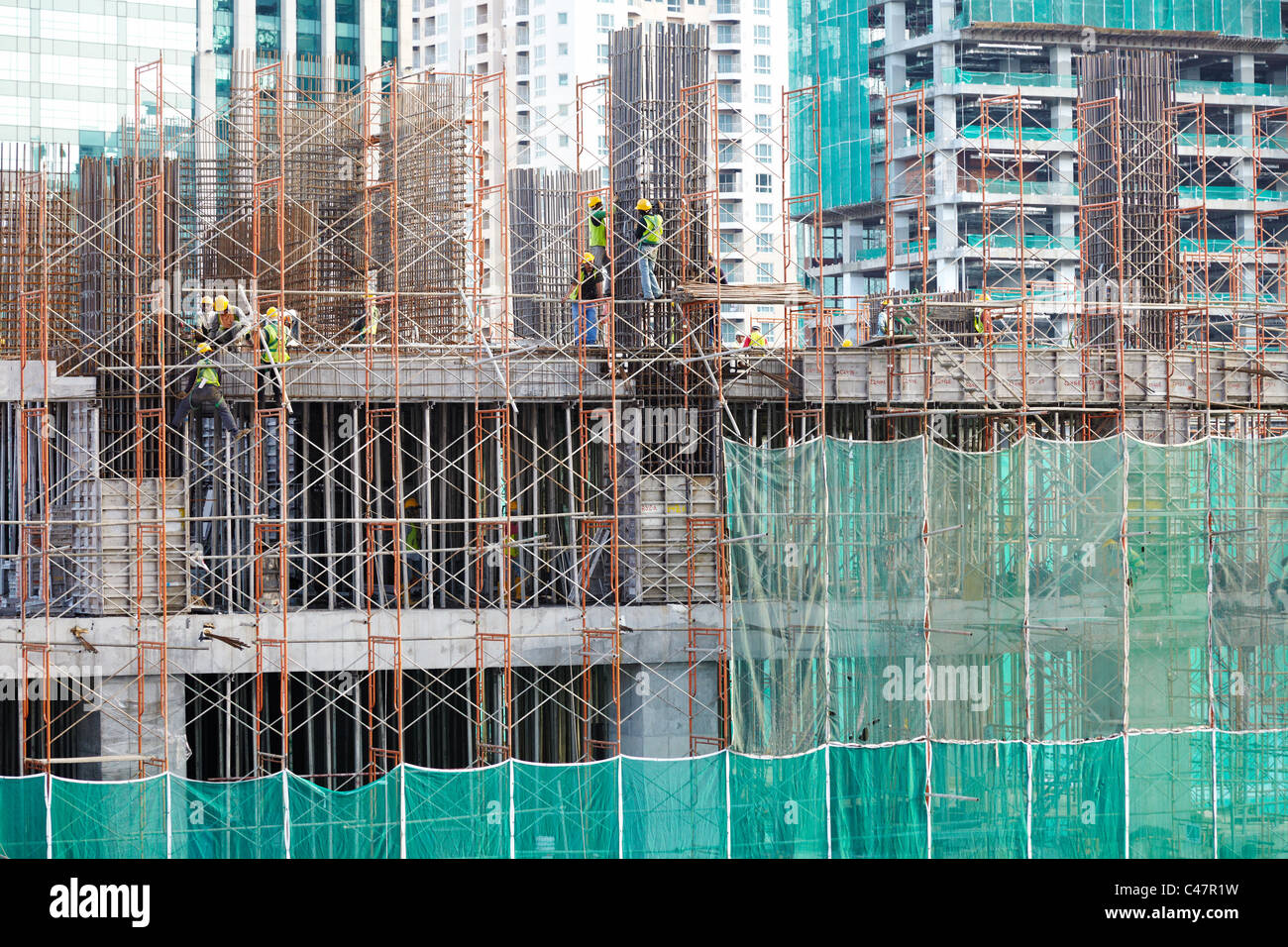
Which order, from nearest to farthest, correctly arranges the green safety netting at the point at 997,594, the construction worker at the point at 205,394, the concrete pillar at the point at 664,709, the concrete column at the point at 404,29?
the green safety netting at the point at 997,594
the construction worker at the point at 205,394
the concrete pillar at the point at 664,709
the concrete column at the point at 404,29

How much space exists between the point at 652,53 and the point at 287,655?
11.2 meters

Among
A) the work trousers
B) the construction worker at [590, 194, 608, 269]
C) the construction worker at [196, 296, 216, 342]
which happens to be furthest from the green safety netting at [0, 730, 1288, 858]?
the construction worker at [590, 194, 608, 269]

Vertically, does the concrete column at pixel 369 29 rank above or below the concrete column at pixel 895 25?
above

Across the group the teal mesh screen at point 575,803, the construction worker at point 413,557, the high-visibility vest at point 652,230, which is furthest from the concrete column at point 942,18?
the teal mesh screen at point 575,803

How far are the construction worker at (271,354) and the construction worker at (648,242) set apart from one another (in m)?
5.40

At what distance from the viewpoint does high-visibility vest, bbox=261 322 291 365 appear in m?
25.7

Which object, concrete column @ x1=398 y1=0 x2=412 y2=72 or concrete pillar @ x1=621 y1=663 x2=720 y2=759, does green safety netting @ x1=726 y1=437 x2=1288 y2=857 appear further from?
concrete column @ x1=398 y1=0 x2=412 y2=72

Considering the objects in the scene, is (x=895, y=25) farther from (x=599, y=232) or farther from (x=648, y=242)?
(x=648, y=242)

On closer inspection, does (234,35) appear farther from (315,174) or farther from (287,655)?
(287,655)

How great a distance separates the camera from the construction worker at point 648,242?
1088 inches

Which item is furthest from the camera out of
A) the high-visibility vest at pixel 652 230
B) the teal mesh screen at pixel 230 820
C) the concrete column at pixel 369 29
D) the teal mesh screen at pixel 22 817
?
the concrete column at pixel 369 29

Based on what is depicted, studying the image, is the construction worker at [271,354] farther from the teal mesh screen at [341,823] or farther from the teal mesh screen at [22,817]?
the teal mesh screen at [22,817]

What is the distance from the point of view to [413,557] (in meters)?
29.5
